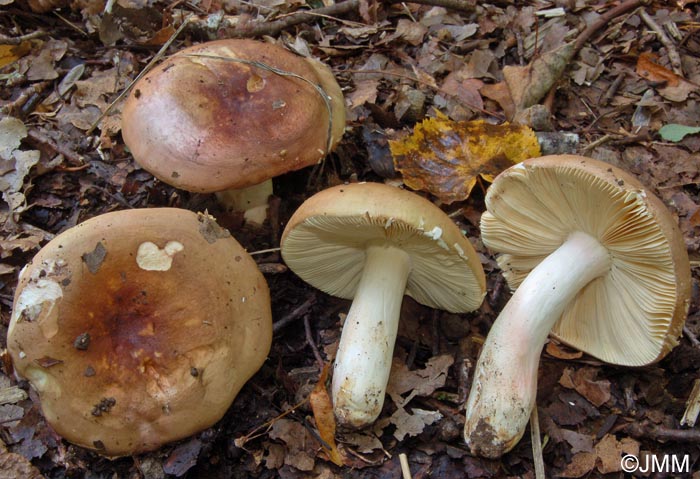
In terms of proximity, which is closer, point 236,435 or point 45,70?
point 236,435

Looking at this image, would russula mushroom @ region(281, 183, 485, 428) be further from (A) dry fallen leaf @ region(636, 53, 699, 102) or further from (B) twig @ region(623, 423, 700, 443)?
(A) dry fallen leaf @ region(636, 53, 699, 102)

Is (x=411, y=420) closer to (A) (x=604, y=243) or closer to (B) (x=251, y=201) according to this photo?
(A) (x=604, y=243)

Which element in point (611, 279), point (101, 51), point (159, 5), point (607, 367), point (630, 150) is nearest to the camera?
point (611, 279)

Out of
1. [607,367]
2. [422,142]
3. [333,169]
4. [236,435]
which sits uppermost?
[422,142]

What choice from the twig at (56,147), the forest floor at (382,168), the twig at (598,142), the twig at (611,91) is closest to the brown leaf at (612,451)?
the forest floor at (382,168)

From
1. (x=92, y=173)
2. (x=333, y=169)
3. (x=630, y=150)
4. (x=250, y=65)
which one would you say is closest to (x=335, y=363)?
(x=333, y=169)

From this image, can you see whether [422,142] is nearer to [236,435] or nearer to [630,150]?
[630,150]
